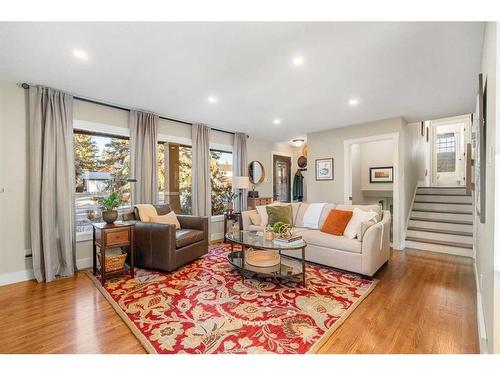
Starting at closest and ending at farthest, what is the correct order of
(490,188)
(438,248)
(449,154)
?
1. (490,188)
2. (438,248)
3. (449,154)

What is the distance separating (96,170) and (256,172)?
11.6ft

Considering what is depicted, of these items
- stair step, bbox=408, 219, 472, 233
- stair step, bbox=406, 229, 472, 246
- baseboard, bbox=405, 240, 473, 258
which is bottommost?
baseboard, bbox=405, 240, 473, 258

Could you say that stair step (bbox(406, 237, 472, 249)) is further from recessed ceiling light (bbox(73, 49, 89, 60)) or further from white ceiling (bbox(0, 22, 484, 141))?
recessed ceiling light (bbox(73, 49, 89, 60))

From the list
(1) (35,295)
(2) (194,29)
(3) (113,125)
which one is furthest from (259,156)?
(1) (35,295)

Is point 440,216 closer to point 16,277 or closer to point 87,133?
point 87,133

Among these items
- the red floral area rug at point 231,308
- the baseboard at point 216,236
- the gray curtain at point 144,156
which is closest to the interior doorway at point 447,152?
the red floral area rug at point 231,308

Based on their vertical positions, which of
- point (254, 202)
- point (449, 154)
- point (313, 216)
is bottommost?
point (313, 216)

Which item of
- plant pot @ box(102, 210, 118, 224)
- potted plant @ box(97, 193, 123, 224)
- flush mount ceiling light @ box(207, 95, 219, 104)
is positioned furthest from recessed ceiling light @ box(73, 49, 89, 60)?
plant pot @ box(102, 210, 118, 224)

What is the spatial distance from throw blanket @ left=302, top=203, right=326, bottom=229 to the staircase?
2010mm

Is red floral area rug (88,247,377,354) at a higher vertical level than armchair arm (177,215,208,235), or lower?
lower

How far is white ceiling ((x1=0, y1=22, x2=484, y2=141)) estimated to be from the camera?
74.3 inches

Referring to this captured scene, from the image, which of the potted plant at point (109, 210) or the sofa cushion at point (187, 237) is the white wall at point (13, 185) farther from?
the sofa cushion at point (187, 237)

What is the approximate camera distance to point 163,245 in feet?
10.1

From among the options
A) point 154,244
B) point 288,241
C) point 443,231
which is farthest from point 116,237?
point 443,231
